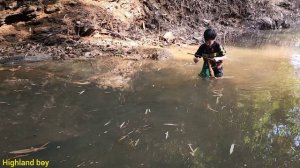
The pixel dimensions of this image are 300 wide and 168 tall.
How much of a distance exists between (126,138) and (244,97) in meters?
2.32

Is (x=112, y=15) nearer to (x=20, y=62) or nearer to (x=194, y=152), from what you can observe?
(x=20, y=62)

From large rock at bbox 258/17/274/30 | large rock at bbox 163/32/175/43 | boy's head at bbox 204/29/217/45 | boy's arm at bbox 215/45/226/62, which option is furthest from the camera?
large rock at bbox 258/17/274/30

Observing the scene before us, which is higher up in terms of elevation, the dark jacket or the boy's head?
→ the boy's head

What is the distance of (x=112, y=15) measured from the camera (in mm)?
10141

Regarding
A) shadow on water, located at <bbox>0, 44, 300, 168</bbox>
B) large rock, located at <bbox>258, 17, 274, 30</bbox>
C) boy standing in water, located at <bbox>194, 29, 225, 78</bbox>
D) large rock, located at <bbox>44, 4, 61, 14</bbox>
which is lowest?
shadow on water, located at <bbox>0, 44, 300, 168</bbox>

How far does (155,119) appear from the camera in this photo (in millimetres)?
4906

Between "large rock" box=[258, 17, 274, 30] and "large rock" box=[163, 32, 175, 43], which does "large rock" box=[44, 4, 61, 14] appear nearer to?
"large rock" box=[163, 32, 175, 43]

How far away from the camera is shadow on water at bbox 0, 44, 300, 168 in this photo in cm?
395

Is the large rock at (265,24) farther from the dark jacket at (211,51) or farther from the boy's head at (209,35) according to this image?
the boy's head at (209,35)

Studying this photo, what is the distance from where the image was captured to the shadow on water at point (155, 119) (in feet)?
12.9

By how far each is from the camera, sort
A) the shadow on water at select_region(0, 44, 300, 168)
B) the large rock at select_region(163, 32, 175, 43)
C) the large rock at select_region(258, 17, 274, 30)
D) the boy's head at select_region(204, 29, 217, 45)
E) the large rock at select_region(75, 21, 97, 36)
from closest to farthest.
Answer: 1. the shadow on water at select_region(0, 44, 300, 168)
2. the boy's head at select_region(204, 29, 217, 45)
3. the large rock at select_region(75, 21, 97, 36)
4. the large rock at select_region(163, 32, 175, 43)
5. the large rock at select_region(258, 17, 274, 30)

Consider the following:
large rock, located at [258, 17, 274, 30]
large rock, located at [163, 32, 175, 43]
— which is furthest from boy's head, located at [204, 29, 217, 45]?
large rock, located at [258, 17, 274, 30]

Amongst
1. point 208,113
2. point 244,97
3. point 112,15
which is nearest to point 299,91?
point 244,97

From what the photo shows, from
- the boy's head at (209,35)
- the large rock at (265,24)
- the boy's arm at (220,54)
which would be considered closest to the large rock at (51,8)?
the boy's head at (209,35)
